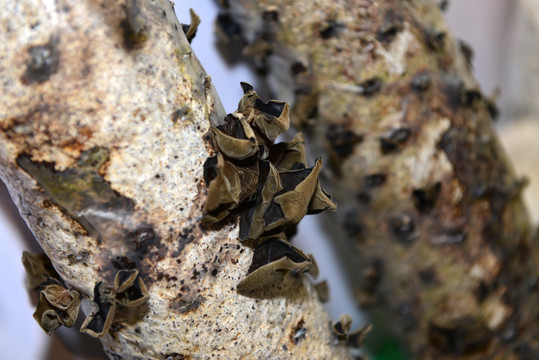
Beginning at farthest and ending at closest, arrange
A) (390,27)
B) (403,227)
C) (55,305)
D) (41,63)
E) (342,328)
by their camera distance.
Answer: (403,227) → (390,27) → (342,328) → (55,305) → (41,63)

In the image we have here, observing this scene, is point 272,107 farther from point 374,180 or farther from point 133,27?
point 374,180

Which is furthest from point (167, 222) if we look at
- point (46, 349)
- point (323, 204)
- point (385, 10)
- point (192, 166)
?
point (385, 10)

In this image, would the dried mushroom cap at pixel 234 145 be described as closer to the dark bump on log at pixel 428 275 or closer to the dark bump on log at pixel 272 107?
the dark bump on log at pixel 272 107

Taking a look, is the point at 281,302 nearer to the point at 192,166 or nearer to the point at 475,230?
the point at 192,166

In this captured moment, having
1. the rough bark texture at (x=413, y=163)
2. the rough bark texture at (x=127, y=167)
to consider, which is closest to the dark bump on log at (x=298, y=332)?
the rough bark texture at (x=127, y=167)

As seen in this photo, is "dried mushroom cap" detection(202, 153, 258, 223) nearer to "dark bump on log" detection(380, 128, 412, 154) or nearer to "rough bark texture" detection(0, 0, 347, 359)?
"rough bark texture" detection(0, 0, 347, 359)

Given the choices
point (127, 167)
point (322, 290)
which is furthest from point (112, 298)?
point (322, 290)
